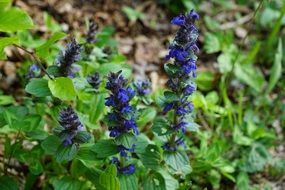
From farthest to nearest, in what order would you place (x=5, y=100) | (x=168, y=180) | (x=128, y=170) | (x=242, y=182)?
Answer: (x=242, y=182) → (x=5, y=100) → (x=168, y=180) → (x=128, y=170)

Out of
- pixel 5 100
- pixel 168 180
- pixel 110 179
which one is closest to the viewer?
pixel 110 179

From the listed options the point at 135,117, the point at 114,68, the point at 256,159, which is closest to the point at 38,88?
the point at 114,68

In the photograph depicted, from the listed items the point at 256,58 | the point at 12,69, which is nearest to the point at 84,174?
the point at 12,69

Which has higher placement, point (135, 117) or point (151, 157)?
point (135, 117)

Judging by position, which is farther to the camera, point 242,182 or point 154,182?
point 242,182

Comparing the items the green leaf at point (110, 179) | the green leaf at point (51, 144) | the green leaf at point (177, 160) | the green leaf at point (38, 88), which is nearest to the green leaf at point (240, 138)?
the green leaf at point (177, 160)

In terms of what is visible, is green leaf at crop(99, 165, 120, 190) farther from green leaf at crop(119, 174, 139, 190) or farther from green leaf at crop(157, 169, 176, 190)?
green leaf at crop(157, 169, 176, 190)

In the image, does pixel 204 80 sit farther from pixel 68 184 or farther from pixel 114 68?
pixel 68 184

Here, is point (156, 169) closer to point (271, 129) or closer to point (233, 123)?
point (233, 123)

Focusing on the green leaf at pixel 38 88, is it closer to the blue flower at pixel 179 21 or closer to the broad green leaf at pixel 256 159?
the blue flower at pixel 179 21

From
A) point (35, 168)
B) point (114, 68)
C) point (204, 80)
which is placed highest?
point (204, 80)
